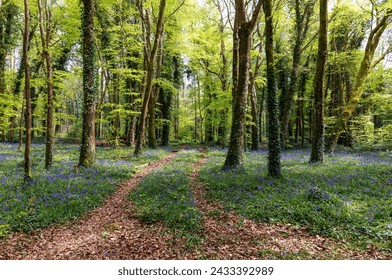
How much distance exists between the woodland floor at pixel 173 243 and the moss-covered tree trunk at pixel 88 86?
6.85 meters

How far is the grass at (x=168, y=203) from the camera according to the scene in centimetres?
653

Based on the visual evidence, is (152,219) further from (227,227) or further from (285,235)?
(285,235)

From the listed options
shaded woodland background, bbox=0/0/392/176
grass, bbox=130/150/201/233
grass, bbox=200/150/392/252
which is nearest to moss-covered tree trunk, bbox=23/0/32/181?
shaded woodland background, bbox=0/0/392/176

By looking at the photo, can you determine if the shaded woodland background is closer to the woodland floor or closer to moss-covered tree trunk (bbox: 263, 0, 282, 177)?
moss-covered tree trunk (bbox: 263, 0, 282, 177)

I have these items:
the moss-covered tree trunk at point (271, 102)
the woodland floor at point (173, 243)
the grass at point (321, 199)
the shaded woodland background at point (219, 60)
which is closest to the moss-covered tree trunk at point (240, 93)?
the shaded woodland background at point (219, 60)

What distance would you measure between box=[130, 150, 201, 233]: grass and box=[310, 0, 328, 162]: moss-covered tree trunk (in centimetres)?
877

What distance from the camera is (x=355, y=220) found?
6113mm

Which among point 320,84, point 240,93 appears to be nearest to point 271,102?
point 240,93

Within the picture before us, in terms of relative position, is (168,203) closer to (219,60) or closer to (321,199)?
(321,199)

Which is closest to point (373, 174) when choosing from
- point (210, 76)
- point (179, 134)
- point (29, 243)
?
point (29, 243)

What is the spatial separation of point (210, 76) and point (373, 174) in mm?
26855

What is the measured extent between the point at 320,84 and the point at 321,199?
8884mm

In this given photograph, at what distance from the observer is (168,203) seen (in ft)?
25.9

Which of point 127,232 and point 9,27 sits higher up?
point 9,27
